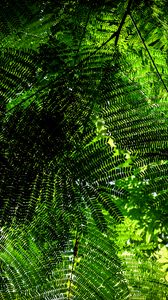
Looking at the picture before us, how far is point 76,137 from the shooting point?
1407 mm

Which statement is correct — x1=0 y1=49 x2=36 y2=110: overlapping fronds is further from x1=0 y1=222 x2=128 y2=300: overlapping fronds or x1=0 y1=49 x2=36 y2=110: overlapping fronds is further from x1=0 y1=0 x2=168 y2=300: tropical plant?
x1=0 y1=222 x2=128 y2=300: overlapping fronds

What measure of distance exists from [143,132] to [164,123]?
5.2 inches

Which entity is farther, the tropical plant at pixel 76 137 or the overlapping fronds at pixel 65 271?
the overlapping fronds at pixel 65 271

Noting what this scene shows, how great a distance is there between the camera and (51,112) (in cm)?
146

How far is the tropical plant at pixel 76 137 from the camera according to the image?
1337 millimetres

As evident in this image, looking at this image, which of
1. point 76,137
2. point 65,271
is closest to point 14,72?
point 76,137

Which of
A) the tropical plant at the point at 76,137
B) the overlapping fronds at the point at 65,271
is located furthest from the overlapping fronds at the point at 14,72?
the overlapping fronds at the point at 65,271

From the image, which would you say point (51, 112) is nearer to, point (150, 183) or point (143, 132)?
point (143, 132)

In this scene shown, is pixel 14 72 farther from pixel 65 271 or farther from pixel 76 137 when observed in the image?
pixel 65 271

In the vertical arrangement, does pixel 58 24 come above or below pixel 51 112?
above

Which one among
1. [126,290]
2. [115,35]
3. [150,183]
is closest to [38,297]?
[126,290]

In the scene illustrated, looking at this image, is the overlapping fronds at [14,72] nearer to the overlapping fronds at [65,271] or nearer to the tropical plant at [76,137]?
the tropical plant at [76,137]

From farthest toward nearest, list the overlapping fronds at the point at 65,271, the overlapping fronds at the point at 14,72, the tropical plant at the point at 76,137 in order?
1. the overlapping fronds at the point at 65,271
2. the overlapping fronds at the point at 14,72
3. the tropical plant at the point at 76,137

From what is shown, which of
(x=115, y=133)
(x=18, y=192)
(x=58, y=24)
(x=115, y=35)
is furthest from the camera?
(x=58, y=24)
